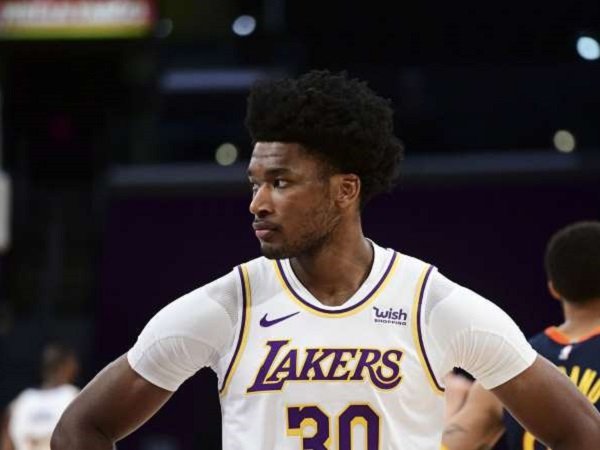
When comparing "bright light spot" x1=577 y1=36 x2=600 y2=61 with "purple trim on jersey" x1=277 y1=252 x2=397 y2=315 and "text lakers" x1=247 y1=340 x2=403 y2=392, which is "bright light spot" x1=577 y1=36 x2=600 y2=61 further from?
"text lakers" x1=247 y1=340 x2=403 y2=392

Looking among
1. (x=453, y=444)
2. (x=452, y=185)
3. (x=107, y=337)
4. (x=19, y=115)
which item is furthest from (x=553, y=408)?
(x=19, y=115)

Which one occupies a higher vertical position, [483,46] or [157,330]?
[483,46]

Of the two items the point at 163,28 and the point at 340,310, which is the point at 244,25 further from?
the point at 340,310

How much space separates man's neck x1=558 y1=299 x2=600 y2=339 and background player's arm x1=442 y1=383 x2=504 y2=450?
15.3 inches

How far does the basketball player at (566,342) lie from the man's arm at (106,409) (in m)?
1.72

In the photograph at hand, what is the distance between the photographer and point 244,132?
1445cm

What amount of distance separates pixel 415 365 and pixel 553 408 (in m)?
0.38

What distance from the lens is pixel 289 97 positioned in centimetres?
364

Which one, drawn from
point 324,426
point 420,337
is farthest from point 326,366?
point 420,337

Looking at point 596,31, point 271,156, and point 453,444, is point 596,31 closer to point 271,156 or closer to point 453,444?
point 453,444

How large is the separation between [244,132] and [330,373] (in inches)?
434

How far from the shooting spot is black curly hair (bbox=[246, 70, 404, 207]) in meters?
3.60

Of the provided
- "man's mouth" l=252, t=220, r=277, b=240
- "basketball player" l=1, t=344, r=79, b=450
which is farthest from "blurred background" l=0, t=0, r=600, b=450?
"man's mouth" l=252, t=220, r=277, b=240

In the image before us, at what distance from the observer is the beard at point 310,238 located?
11.7ft
